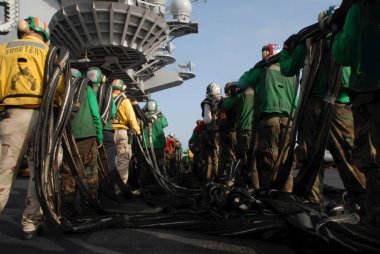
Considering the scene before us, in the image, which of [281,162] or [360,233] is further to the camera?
[281,162]

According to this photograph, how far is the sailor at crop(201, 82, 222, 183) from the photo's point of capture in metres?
9.04

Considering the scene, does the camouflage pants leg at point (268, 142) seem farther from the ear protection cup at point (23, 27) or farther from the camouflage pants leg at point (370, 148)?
the ear protection cup at point (23, 27)

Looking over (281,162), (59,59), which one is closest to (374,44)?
(281,162)

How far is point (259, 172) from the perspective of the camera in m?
5.29

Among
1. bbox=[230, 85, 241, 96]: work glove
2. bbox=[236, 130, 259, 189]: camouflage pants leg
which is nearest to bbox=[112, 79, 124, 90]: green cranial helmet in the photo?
bbox=[230, 85, 241, 96]: work glove

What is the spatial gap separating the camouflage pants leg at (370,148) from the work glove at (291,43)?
1.57 meters

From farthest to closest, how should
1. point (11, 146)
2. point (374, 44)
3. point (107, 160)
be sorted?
point (107, 160) → point (11, 146) → point (374, 44)

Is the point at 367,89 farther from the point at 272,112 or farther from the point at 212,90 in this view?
the point at 212,90

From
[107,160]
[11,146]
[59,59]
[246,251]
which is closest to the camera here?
[246,251]

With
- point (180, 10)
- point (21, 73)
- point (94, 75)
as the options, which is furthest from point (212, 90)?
point (180, 10)

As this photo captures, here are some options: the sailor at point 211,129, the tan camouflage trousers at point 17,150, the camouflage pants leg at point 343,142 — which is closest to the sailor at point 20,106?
the tan camouflage trousers at point 17,150

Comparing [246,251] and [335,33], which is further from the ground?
[335,33]

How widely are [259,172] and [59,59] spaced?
3.00 meters

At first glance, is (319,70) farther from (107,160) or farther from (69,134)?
(107,160)
